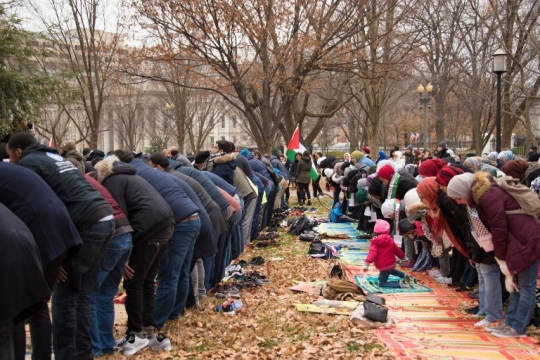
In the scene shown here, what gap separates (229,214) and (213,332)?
213 centimetres

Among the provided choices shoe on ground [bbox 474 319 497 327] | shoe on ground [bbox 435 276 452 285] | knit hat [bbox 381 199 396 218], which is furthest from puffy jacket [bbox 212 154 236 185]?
shoe on ground [bbox 474 319 497 327]

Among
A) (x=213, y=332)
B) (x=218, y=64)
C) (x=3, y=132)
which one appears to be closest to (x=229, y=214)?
(x=213, y=332)

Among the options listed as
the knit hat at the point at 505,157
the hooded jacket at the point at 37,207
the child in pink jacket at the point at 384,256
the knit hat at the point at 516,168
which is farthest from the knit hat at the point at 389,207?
the hooded jacket at the point at 37,207

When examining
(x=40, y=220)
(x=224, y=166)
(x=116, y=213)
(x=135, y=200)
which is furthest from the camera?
(x=224, y=166)

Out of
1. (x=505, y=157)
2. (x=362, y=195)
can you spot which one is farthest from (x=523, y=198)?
(x=362, y=195)

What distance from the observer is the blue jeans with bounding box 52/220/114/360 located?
4.95 m

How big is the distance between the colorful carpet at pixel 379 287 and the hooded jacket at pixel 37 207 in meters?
5.26

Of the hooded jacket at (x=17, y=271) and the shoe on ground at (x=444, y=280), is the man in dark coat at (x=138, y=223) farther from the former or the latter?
the shoe on ground at (x=444, y=280)

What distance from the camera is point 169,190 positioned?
258 inches

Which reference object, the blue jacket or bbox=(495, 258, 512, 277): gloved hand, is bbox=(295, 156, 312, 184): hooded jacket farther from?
bbox=(495, 258, 512, 277): gloved hand

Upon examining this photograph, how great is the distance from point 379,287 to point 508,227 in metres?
2.94

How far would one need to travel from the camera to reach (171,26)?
17.9 metres

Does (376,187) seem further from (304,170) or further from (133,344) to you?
(304,170)

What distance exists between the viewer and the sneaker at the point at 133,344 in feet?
19.1
